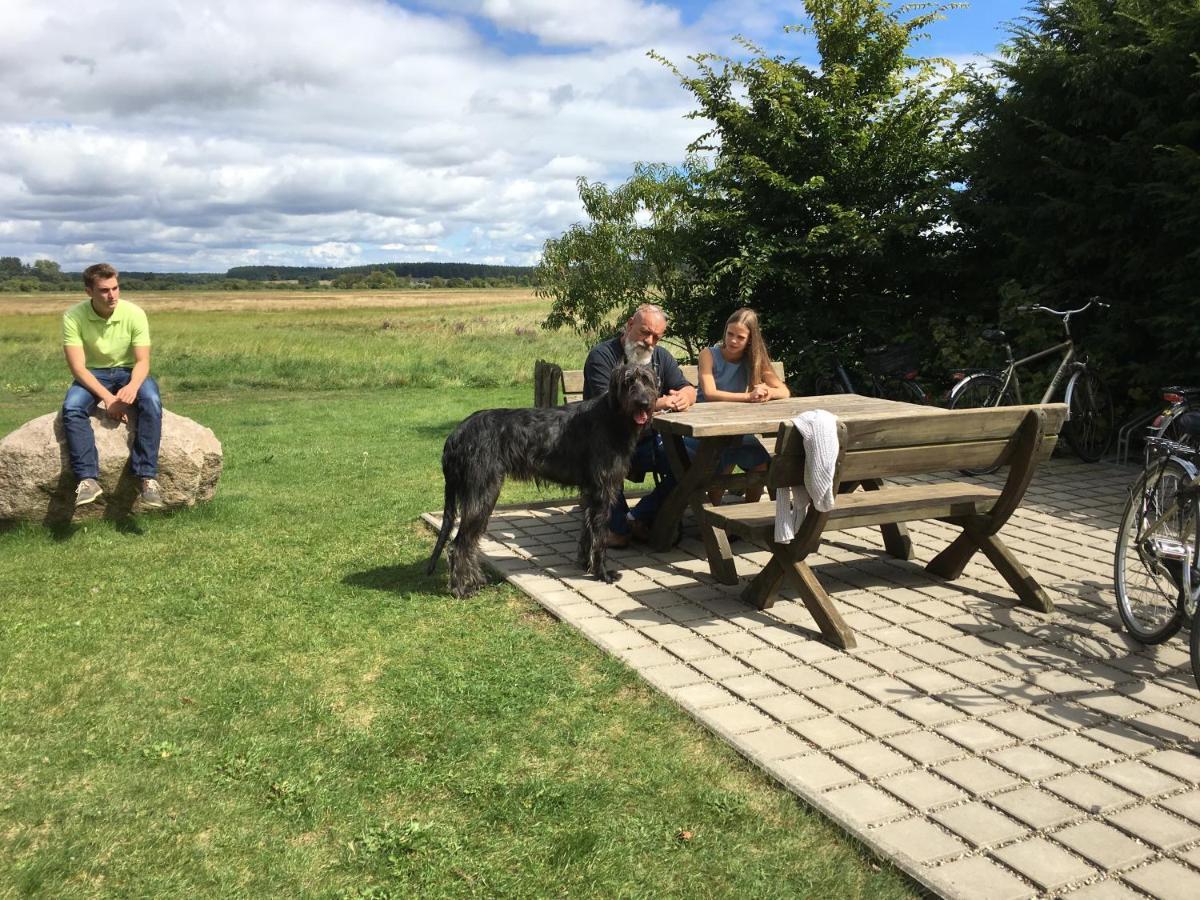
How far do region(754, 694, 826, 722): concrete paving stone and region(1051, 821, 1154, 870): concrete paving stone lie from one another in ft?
3.68

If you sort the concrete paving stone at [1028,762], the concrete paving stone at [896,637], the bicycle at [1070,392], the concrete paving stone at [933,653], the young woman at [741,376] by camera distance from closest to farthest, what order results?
1. the concrete paving stone at [1028,762]
2. the concrete paving stone at [933,653]
3. the concrete paving stone at [896,637]
4. the young woman at [741,376]
5. the bicycle at [1070,392]

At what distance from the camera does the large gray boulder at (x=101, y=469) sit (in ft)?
22.8

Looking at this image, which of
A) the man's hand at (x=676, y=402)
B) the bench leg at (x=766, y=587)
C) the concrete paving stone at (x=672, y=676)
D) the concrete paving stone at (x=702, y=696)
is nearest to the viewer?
A: the concrete paving stone at (x=702, y=696)

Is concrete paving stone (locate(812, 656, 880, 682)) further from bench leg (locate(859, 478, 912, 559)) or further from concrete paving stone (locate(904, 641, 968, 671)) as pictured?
bench leg (locate(859, 478, 912, 559))

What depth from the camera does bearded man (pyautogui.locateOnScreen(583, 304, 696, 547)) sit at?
6.42 meters

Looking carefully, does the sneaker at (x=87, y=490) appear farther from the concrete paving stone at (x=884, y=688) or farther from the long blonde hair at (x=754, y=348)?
the concrete paving stone at (x=884, y=688)

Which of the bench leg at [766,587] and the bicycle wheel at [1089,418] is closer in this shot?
the bench leg at [766,587]

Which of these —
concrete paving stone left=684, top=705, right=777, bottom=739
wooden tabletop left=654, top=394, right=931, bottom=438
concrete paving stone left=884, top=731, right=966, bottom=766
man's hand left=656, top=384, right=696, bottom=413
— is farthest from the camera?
man's hand left=656, top=384, right=696, bottom=413

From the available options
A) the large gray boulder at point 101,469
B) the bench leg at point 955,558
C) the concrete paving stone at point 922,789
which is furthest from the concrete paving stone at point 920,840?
the large gray boulder at point 101,469

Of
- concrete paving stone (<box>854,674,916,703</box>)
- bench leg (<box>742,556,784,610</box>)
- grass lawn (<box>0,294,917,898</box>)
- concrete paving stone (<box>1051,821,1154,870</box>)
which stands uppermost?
bench leg (<box>742,556,784,610</box>)

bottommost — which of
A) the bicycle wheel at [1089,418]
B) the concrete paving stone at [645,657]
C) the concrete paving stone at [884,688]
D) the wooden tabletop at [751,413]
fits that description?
the concrete paving stone at [645,657]

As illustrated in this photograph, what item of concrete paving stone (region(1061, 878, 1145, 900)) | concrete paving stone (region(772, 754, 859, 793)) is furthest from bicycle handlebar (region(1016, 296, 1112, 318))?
concrete paving stone (region(1061, 878, 1145, 900))

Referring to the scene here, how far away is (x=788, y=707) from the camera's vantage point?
4.15 m

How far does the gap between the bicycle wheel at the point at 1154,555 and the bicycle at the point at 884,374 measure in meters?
5.79
